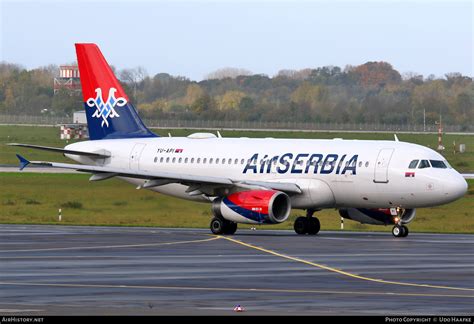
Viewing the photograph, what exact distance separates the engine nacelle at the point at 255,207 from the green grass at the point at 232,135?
50.3 m

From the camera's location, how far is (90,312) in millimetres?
22750

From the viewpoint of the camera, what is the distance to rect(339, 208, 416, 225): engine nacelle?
5097 cm

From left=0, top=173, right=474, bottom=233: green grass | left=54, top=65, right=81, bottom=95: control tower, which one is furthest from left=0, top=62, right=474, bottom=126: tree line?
left=0, top=173, right=474, bottom=233: green grass

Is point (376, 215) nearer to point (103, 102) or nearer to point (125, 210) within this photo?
point (103, 102)

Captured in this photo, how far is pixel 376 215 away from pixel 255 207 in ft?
20.3

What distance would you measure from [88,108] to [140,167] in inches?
208

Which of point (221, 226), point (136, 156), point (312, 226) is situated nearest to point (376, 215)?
point (312, 226)

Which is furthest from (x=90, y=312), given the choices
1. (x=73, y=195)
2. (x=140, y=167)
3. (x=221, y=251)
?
(x=73, y=195)

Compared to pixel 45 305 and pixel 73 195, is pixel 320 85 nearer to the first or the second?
pixel 73 195

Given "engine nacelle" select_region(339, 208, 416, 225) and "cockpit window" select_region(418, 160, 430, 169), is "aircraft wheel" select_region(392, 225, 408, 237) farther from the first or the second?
"cockpit window" select_region(418, 160, 430, 169)

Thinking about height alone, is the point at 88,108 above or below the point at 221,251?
above

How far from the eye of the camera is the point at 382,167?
49.0 metres

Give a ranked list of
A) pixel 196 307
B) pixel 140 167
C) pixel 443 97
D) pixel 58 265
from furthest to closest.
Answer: pixel 443 97 → pixel 140 167 → pixel 58 265 → pixel 196 307

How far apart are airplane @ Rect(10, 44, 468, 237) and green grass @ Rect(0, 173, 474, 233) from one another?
218 inches
